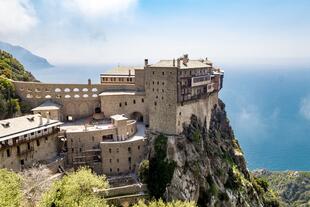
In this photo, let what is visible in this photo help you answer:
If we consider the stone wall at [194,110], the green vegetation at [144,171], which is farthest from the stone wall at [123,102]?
the green vegetation at [144,171]

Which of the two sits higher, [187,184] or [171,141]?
[171,141]

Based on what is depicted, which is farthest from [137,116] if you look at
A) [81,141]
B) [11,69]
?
[11,69]

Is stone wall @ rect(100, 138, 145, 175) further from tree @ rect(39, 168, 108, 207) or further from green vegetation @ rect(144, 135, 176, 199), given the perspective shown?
tree @ rect(39, 168, 108, 207)

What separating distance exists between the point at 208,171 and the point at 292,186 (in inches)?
4062

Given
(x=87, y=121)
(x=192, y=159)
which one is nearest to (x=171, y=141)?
(x=192, y=159)

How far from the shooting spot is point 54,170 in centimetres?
4738

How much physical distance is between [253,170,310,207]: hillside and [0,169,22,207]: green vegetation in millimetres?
126672

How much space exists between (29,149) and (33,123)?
432 centimetres

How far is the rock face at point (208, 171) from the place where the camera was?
51.5 metres

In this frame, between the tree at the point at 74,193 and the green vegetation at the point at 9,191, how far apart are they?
3851 mm

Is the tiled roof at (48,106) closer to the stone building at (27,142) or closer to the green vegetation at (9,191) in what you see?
the stone building at (27,142)

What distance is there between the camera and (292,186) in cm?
14162

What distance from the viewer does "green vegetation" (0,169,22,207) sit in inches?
1106

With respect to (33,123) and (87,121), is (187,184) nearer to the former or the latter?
(87,121)
